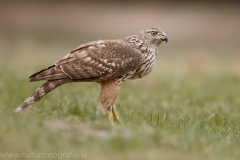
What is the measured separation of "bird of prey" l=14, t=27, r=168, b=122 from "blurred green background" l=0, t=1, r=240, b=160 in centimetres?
40

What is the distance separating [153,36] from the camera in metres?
8.44

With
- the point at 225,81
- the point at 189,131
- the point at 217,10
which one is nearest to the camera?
the point at 189,131

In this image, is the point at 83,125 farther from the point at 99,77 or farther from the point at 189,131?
the point at 99,77

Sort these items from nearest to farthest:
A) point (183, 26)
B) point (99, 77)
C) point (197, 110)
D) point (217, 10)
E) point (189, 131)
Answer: point (189, 131) < point (99, 77) < point (197, 110) < point (183, 26) < point (217, 10)

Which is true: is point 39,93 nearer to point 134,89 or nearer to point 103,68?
point 103,68

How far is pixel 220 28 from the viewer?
26125 mm

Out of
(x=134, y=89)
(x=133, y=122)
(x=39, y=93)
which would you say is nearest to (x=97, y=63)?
(x=39, y=93)

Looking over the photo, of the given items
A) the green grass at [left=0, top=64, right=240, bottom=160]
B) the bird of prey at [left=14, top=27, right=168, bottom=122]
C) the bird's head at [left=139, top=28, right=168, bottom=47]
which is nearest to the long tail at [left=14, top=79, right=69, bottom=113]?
the bird of prey at [left=14, top=27, right=168, bottom=122]

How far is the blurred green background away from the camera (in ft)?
18.3

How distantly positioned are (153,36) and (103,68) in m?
1.11

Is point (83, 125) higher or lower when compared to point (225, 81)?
higher

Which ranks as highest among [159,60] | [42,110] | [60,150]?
[60,150]

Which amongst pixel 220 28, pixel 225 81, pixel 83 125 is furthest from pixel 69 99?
pixel 220 28

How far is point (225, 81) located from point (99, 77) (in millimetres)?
6787
